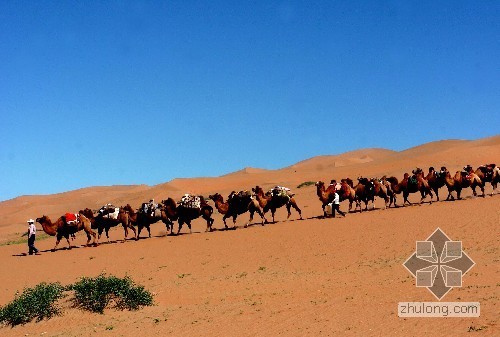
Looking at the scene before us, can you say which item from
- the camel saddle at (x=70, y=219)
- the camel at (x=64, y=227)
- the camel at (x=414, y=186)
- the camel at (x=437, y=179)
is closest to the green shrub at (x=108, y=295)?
the camel saddle at (x=70, y=219)

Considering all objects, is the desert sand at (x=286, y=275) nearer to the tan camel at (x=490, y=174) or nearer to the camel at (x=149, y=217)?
the tan camel at (x=490, y=174)

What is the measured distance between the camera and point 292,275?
1491 centimetres

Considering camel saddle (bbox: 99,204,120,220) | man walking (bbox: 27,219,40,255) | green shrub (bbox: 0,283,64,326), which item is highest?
camel saddle (bbox: 99,204,120,220)

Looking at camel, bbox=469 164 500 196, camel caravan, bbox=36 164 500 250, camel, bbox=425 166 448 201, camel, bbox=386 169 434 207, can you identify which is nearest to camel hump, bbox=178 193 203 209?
camel caravan, bbox=36 164 500 250

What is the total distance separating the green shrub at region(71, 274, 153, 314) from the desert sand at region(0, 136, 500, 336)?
0.91ft

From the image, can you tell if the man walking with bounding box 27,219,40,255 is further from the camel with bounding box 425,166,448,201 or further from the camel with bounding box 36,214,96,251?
the camel with bounding box 425,166,448,201

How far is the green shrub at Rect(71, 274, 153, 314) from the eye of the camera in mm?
13141

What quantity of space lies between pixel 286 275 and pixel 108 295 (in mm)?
4694

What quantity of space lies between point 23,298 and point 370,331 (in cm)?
891

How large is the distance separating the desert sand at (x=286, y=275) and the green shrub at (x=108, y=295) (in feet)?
0.91

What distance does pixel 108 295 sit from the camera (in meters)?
13.5

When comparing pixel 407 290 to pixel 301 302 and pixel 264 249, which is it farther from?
pixel 264 249

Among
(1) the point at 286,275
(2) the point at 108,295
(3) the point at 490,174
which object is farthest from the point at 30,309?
(3) the point at 490,174

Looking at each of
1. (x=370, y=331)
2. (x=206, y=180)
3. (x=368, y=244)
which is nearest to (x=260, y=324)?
(x=370, y=331)
